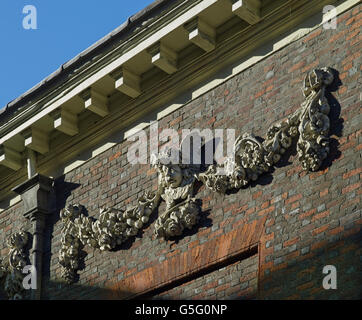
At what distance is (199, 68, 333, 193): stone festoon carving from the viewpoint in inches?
580

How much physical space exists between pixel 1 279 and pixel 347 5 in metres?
6.83

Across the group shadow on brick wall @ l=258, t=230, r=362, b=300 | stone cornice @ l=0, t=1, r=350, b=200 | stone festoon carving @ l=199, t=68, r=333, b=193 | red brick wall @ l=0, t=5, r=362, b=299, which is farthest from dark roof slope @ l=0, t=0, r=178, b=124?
shadow on brick wall @ l=258, t=230, r=362, b=300

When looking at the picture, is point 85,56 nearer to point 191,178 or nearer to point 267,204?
point 191,178

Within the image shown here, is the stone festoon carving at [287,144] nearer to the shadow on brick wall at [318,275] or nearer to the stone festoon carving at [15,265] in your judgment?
the shadow on brick wall at [318,275]

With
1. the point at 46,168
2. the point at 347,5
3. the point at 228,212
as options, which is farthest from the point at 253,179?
the point at 46,168

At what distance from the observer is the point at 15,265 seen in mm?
18062

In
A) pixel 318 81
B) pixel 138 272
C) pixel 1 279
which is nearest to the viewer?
pixel 318 81

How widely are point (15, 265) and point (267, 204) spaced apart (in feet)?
15.7

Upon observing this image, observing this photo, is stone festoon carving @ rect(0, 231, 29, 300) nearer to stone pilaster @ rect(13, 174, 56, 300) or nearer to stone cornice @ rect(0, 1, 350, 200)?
stone pilaster @ rect(13, 174, 56, 300)

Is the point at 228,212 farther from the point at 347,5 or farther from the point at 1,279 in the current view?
the point at 1,279

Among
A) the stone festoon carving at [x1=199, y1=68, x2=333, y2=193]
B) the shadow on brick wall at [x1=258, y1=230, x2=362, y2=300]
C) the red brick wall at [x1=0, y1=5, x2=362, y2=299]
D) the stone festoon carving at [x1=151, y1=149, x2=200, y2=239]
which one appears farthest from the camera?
the stone festoon carving at [x1=151, y1=149, x2=200, y2=239]

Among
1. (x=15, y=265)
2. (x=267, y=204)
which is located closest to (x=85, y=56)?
(x=15, y=265)

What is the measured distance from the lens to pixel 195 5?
16.3 meters

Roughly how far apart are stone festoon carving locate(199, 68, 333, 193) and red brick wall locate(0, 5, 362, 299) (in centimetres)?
11
